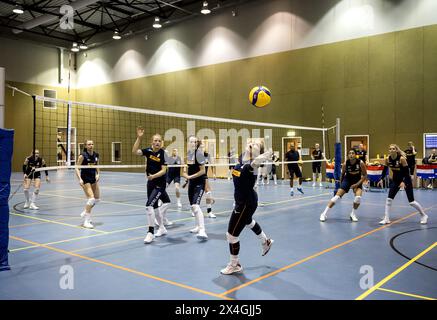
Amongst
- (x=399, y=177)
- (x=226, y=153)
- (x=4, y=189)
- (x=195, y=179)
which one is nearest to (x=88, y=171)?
(x=195, y=179)

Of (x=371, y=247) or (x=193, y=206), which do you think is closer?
(x=371, y=247)

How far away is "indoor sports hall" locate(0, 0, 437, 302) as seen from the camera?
481cm

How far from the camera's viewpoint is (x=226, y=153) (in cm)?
2305

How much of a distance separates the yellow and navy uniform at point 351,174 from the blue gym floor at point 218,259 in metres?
0.85

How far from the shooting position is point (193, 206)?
7121 mm

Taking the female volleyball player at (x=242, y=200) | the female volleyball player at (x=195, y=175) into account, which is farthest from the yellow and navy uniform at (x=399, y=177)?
the female volleyball player at (x=242, y=200)

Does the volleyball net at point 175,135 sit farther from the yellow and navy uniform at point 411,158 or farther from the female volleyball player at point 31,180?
the female volleyball player at point 31,180

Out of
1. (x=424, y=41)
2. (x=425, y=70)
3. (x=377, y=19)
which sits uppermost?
(x=377, y=19)

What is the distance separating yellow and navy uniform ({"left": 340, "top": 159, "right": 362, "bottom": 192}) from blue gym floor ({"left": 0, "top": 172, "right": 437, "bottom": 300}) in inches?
33.5

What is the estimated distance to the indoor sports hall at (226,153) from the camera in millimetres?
4812

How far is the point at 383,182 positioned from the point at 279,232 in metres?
10.8

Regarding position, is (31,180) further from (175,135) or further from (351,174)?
(175,135)
